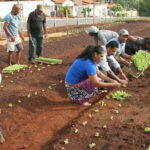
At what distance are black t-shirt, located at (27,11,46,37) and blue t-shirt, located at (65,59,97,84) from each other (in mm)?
3868

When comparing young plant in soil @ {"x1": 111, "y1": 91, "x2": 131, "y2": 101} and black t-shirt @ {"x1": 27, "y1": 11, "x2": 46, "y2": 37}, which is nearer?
young plant in soil @ {"x1": 111, "y1": 91, "x2": 131, "y2": 101}

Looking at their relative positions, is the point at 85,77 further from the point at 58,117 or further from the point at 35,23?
the point at 35,23

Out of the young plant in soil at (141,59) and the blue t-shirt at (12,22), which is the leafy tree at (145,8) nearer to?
the blue t-shirt at (12,22)

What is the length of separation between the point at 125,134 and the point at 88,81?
1.32 metres

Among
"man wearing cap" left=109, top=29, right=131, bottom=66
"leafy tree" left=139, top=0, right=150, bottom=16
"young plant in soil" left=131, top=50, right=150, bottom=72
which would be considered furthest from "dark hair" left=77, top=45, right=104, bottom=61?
"leafy tree" left=139, top=0, right=150, bottom=16

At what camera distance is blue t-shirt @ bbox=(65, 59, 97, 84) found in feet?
15.9

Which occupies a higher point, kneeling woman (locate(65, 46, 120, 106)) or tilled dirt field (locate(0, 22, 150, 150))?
kneeling woman (locate(65, 46, 120, 106))

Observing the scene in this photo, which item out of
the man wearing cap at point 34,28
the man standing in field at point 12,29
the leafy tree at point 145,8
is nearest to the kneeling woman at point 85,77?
the man standing in field at point 12,29

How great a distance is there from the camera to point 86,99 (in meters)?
5.51

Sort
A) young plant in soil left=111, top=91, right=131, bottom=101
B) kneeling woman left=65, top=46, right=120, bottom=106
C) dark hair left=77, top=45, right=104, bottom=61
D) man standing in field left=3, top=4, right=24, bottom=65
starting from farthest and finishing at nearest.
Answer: man standing in field left=3, top=4, right=24, bottom=65 → young plant in soil left=111, top=91, right=131, bottom=101 → kneeling woman left=65, top=46, right=120, bottom=106 → dark hair left=77, top=45, right=104, bottom=61

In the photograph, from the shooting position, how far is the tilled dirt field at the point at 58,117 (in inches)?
161

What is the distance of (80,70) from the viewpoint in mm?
5055

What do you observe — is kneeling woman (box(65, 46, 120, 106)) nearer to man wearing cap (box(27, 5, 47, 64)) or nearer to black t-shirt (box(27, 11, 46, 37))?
man wearing cap (box(27, 5, 47, 64))

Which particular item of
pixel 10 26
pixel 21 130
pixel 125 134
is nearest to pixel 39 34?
pixel 10 26
